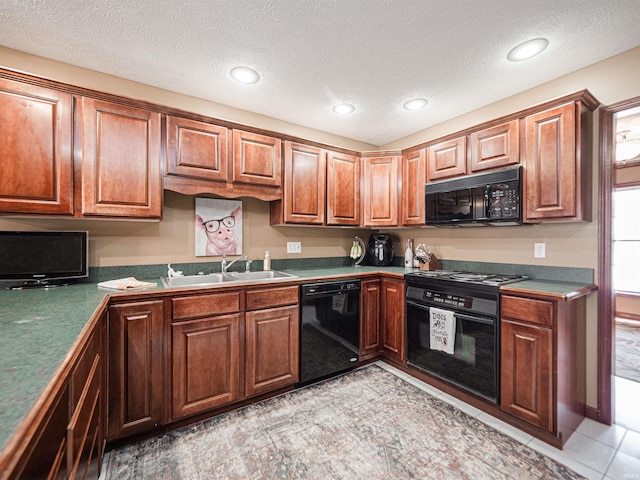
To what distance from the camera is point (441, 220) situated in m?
2.74

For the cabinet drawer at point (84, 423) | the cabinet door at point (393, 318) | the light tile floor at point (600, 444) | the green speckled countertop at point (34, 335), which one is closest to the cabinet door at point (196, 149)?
the green speckled countertop at point (34, 335)

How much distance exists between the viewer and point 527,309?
1893mm

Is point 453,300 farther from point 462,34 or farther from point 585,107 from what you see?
point 462,34

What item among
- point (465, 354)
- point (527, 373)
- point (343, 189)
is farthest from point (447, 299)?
point (343, 189)

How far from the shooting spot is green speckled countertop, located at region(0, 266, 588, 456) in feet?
2.08

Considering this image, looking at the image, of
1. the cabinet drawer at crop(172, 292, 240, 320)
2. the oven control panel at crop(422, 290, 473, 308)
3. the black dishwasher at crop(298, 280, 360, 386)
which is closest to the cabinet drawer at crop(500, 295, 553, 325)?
the oven control panel at crop(422, 290, 473, 308)

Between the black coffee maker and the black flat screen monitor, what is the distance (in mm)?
2718

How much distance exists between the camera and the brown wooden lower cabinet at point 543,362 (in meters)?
1.79

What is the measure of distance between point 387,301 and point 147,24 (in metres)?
2.81

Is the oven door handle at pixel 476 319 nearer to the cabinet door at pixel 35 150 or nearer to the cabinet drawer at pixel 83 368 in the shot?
the cabinet drawer at pixel 83 368

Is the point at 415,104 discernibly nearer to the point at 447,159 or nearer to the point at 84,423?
the point at 447,159

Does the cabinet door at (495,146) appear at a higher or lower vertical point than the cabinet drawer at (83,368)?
higher

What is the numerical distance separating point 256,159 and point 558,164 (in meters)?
2.32

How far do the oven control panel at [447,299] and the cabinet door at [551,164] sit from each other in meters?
0.78
